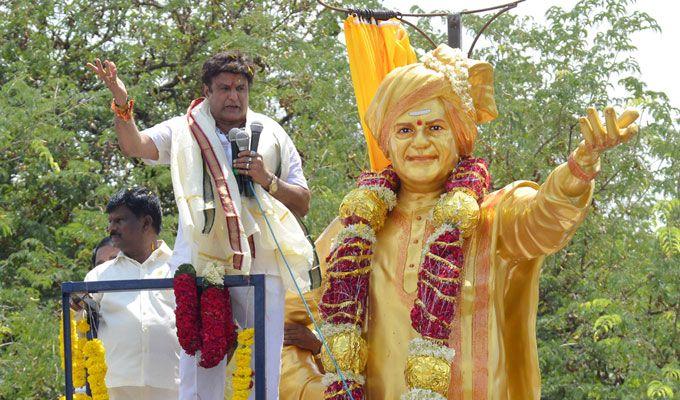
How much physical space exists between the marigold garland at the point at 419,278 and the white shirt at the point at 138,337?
40.6 inches

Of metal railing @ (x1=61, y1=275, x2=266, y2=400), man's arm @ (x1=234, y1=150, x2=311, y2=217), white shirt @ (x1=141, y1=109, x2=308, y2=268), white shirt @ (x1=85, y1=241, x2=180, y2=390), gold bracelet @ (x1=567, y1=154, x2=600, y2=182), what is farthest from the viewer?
white shirt @ (x1=85, y1=241, x2=180, y2=390)

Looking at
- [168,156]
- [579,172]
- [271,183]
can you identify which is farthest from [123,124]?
[579,172]

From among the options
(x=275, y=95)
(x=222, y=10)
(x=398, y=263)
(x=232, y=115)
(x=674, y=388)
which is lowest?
(x=674, y=388)

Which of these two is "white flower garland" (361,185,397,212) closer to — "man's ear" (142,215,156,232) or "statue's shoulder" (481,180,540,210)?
"statue's shoulder" (481,180,540,210)

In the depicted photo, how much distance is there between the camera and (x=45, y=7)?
1249cm

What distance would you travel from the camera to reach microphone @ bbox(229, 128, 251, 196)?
6312mm

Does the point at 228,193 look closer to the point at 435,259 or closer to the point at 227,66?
the point at 227,66

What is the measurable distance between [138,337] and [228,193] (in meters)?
1.07

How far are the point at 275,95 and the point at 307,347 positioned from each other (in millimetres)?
5129

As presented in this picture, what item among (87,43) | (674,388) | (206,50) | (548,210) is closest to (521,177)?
(674,388)

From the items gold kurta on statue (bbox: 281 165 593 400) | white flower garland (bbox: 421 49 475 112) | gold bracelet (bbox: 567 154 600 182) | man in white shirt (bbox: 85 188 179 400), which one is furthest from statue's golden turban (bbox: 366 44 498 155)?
man in white shirt (bbox: 85 188 179 400)

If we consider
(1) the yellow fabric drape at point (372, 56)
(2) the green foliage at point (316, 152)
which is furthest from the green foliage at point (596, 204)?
(1) the yellow fabric drape at point (372, 56)

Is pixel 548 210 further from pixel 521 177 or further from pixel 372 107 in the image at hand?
pixel 521 177

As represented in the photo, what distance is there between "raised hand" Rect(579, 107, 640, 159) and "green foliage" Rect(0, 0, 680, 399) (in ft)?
13.5
